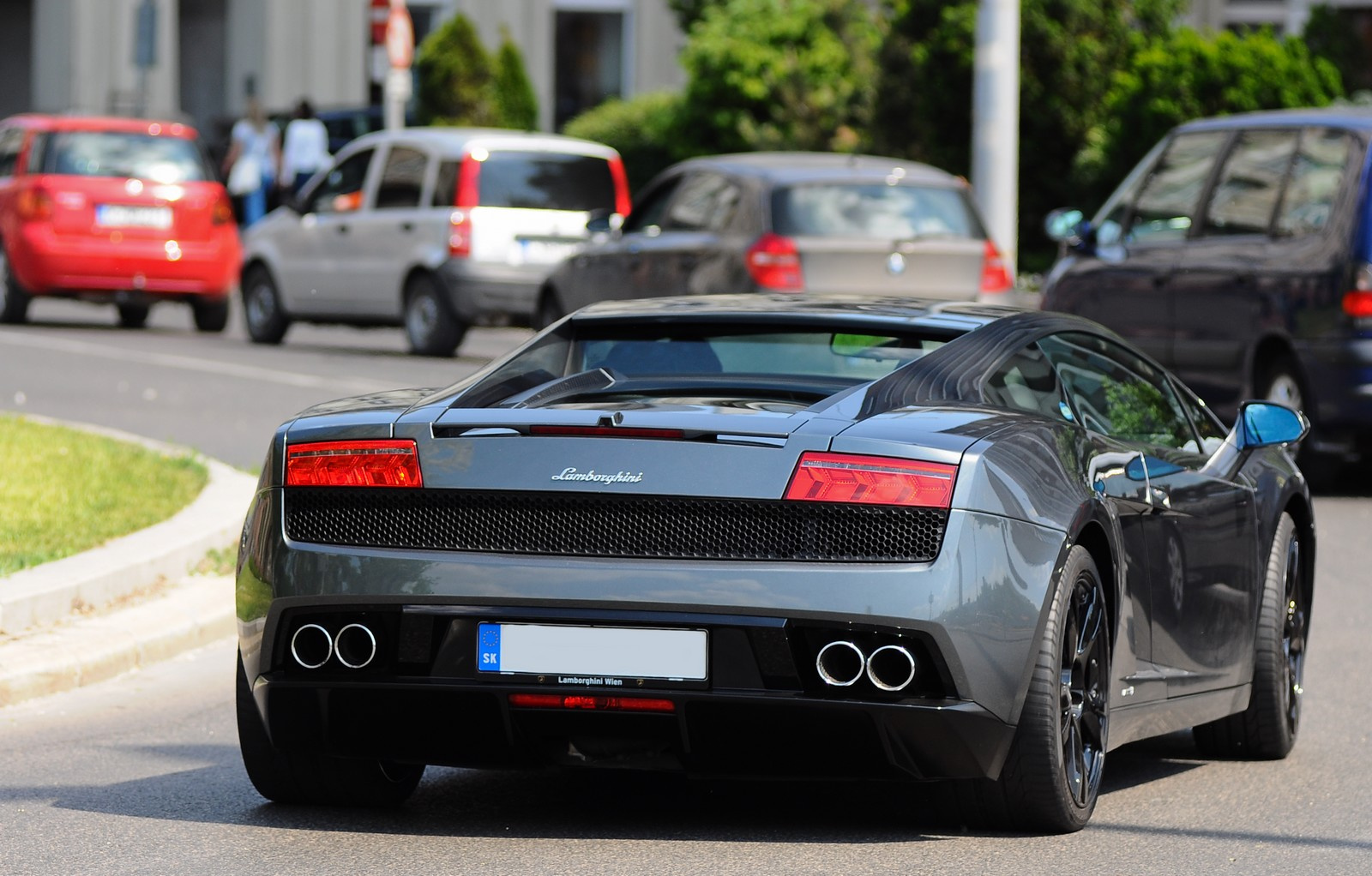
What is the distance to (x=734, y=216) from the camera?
15367mm

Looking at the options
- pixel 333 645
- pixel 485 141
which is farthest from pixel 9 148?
pixel 333 645

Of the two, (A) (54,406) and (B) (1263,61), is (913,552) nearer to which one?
(A) (54,406)

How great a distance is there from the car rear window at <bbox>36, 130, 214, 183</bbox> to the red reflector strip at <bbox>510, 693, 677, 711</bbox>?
1704 cm

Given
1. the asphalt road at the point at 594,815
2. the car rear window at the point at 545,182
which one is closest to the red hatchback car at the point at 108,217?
the car rear window at the point at 545,182

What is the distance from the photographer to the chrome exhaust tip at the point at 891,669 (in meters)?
5.02

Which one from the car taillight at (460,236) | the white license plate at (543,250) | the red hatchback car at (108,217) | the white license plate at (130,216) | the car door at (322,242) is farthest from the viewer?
the white license plate at (130,216)

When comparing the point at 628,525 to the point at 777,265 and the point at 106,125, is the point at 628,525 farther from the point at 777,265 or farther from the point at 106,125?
the point at 106,125

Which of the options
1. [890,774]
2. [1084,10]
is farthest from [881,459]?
[1084,10]

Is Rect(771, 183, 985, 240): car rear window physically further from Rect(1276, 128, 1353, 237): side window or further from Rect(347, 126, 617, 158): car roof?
Rect(347, 126, 617, 158): car roof

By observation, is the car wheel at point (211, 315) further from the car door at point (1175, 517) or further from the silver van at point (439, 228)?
the car door at point (1175, 517)

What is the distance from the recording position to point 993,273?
15555 millimetres

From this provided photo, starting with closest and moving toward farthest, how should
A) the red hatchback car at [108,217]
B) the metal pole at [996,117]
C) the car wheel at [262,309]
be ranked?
1. the metal pole at [996,117]
2. the car wheel at [262,309]
3. the red hatchback car at [108,217]

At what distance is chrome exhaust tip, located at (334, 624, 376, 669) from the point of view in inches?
207

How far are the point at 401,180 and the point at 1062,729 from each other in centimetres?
1485
